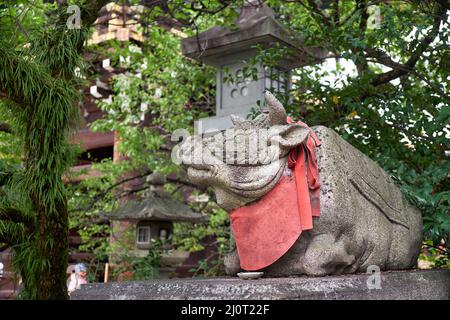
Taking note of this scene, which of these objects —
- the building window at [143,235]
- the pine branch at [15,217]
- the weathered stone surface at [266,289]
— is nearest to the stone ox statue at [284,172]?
the weathered stone surface at [266,289]

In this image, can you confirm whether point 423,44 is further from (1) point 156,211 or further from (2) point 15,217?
(1) point 156,211

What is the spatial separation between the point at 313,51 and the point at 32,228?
3560 millimetres

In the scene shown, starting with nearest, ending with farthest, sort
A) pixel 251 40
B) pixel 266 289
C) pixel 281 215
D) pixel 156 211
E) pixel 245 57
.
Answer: pixel 266 289, pixel 281 215, pixel 251 40, pixel 245 57, pixel 156 211

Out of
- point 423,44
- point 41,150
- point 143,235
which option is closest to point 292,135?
point 41,150

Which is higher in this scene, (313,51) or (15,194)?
(313,51)

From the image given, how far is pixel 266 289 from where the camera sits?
2.18 meters

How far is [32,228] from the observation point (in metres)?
4.33

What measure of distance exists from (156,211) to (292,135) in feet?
15.8

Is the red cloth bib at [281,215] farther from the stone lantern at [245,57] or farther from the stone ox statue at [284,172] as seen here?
the stone lantern at [245,57]

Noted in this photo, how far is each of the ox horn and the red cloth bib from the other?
195 millimetres

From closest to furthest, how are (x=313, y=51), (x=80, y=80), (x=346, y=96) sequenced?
(x=80, y=80), (x=346, y=96), (x=313, y=51)

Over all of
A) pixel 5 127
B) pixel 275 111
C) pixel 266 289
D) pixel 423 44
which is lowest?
pixel 266 289
